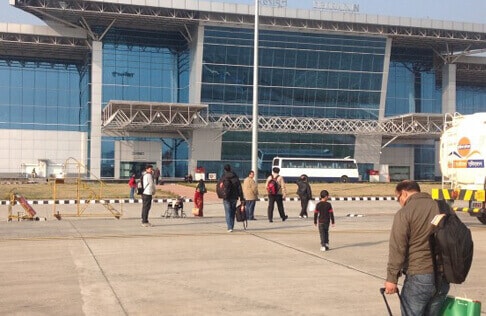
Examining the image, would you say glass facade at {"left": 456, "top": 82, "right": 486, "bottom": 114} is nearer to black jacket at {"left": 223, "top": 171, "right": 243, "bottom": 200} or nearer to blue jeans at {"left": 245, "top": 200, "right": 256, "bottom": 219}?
blue jeans at {"left": 245, "top": 200, "right": 256, "bottom": 219}

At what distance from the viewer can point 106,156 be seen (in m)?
64.4

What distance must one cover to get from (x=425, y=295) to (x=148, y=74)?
6360 cm

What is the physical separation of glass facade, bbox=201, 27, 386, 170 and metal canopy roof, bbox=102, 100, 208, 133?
8.40ft

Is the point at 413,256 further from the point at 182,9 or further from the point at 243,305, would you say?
the point at 182,9

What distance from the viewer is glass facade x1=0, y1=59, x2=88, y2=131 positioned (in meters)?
70.2

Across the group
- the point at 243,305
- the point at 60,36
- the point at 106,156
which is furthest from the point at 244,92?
the point at 243,305

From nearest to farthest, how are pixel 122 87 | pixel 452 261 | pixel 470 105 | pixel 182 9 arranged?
pixel 452 261 < pixel 182 9 < pixel 122 87 < pixel 470 105

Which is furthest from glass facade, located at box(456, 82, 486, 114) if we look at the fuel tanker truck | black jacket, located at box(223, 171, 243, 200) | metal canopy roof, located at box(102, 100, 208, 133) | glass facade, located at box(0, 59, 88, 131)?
black jacket, located at box(223, 171, 243, 200)

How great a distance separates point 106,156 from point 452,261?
62.3 m

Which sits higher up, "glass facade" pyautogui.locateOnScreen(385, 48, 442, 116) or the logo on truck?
"glass facade" pyautogui.locateOnScreen(385, 48, 442, 116)

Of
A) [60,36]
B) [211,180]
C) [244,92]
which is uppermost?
[60,36]

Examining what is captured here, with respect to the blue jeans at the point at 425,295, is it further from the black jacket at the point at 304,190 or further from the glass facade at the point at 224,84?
the glass facade at the point at 224,84

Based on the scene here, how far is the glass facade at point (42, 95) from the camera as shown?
70250 mm

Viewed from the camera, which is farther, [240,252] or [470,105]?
[470,105]
